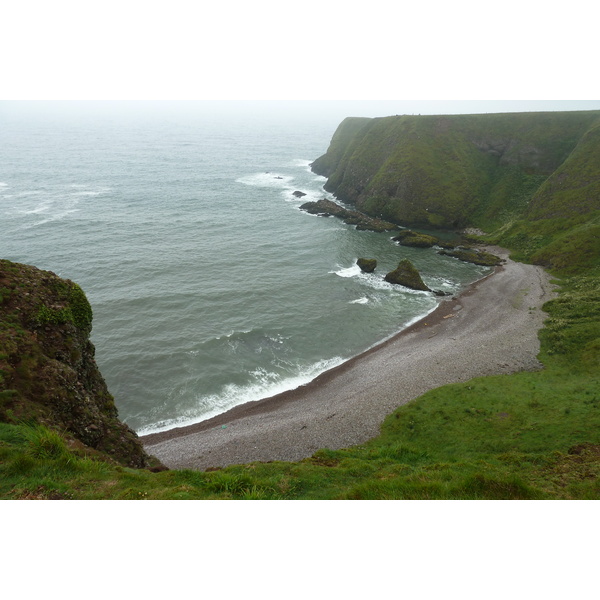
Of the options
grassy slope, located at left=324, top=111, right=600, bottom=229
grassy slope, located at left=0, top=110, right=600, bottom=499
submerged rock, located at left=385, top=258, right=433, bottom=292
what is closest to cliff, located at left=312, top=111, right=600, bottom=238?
grassy slope, located at left=324, top=111, right=600, bottom=229

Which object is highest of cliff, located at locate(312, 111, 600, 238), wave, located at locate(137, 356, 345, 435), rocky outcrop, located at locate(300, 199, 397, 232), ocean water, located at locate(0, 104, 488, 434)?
cliff, located at locate(312, 111, 600, 238)

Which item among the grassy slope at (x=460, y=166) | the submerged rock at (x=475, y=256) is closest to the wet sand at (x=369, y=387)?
the submerged rock at (x=475, y=256)

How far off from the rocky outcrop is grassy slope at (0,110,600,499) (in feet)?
114

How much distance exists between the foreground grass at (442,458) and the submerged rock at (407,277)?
2097 cm

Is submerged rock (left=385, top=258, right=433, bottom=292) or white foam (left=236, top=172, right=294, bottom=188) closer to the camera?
submerged rock (left=385, top=258, right=433, bottom=292)

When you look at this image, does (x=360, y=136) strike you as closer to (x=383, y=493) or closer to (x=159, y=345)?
(x=159, y=345)

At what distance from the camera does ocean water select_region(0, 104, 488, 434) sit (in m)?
40.9

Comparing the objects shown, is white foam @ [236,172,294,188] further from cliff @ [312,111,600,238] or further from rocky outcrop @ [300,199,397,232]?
rocky outcrop @ [300,199,397,232]

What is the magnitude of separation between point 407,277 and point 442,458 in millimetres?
42440

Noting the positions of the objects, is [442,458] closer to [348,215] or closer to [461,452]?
[461,452]

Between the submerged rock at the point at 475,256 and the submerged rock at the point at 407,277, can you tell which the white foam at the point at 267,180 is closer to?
the submerged rock at the point at 475,256

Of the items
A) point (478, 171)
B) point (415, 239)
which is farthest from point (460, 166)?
point (415, 239)

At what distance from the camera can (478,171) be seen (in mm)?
96188

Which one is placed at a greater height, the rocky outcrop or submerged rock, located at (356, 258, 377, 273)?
the rocky outcrop
